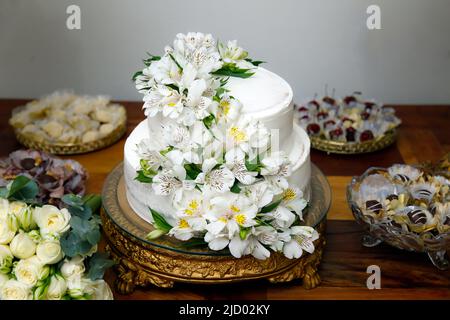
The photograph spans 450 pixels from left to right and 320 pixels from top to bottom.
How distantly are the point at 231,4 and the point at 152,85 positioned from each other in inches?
30.9

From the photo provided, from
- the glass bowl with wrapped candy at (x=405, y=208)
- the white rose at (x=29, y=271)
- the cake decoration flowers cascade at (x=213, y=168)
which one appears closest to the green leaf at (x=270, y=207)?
the cake decoration flowers cascade at (x=213, y=168)

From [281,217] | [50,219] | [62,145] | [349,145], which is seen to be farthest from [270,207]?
[62,145]

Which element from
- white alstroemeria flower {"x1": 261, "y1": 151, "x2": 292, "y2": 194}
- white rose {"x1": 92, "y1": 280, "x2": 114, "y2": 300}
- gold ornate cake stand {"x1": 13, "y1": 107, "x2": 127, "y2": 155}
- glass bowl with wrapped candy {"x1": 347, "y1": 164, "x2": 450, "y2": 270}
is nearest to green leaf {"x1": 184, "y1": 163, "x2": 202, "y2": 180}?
white alstroemeria flower {"x1": 261, "y1": 151, "x2": 292, "y2": 194}

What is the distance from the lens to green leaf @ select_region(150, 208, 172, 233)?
1.00m

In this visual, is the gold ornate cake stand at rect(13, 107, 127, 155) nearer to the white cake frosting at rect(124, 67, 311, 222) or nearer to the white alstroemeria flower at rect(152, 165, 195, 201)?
the white cake frosting at rect(124, 67, 311, 222)

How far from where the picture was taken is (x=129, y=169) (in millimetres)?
1068

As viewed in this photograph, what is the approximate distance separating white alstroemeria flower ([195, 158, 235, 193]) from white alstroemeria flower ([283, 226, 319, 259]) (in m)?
0.14

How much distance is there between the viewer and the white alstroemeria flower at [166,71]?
971 millimetres

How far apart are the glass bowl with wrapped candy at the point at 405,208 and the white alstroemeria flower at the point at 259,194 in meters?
0.26

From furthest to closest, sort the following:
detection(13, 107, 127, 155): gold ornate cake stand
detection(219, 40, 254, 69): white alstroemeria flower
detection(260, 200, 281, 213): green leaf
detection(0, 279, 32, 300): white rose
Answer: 1. detection(13, 107, 127, 155): gold ornate cake stand
2. detection(219, 40, 254, 69): white alstroemeria flower
3. detection(260, 200, 281, 213): green leaf
4. detection(0, 279, 32, 300): white rose

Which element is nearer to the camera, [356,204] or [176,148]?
[176,148]

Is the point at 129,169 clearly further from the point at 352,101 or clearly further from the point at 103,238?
the point at 352,101
